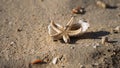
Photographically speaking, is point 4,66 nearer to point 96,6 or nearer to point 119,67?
point 119,67

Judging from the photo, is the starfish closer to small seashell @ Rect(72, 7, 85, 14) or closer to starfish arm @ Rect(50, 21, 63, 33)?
starfish arm @ Rect(50, 21, 63, 33)

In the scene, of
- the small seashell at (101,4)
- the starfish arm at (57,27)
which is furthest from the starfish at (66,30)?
the small seashell at (101,4)

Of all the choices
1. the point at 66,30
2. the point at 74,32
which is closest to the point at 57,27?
the point at 66,30

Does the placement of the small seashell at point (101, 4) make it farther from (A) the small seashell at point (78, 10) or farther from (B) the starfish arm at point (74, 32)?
(B) the starfish arm at point (74, 32)

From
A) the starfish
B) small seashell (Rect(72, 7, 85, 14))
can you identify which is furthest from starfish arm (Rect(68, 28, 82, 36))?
small seashell (Rect(72, 7, 85, 14))

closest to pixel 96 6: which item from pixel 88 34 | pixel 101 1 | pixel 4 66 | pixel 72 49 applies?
pixel 101 1

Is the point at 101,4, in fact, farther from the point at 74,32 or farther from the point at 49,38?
the point at 49,38
